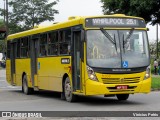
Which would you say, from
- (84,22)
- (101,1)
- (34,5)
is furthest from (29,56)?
(34,5)

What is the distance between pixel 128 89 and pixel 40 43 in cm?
594

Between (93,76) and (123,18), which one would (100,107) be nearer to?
(93,76)

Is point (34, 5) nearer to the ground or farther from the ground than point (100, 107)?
farther from the ground

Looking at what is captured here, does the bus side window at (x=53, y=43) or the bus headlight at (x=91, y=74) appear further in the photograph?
the bus side window at (x=53, y=43)

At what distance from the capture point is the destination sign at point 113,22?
16.6 m

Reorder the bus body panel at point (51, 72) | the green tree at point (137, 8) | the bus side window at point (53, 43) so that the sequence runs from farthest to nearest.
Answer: the green tree at point (137, 8) < the bus side window at point (53, 43) < the bus body panel at point (51, 72)

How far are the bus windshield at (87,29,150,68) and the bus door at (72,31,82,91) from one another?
0.60 metres

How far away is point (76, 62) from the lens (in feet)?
56.2

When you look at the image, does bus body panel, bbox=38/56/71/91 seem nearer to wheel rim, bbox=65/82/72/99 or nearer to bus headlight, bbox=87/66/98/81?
wheel rim, bbox=65/82/72/99

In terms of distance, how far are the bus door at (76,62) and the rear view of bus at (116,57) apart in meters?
0.59

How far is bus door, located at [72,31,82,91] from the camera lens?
663 inches

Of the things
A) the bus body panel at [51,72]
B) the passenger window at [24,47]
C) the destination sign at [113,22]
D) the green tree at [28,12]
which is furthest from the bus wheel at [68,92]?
the green tree at [28,12]

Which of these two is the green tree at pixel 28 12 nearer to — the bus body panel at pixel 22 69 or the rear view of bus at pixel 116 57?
the bus body panel at pixel 22 69

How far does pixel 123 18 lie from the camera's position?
1706cm
